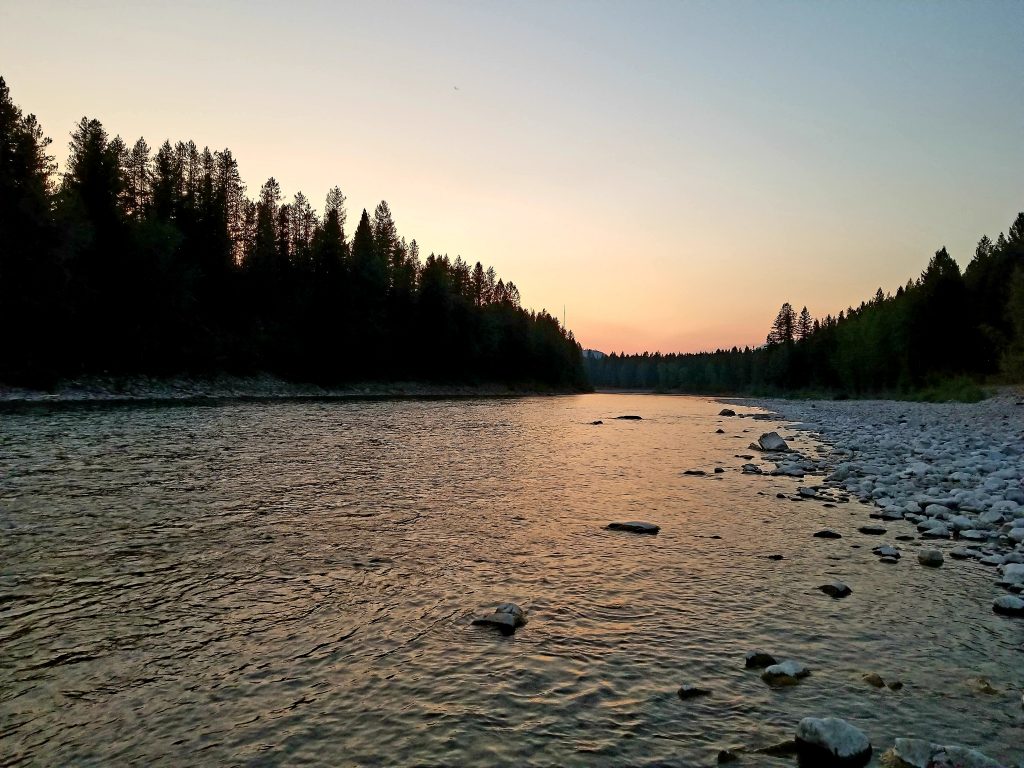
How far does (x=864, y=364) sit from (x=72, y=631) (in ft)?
361

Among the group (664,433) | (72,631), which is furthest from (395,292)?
(72,631)

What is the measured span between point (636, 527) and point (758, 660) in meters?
5.60

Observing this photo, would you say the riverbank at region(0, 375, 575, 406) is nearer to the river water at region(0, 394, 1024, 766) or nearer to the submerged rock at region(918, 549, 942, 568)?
the river water at region(0, 394, 1024, 766)

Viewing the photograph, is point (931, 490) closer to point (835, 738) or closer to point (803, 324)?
point (835, 738)

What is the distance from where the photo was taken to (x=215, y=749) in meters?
4.50

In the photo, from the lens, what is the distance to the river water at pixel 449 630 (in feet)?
15.8

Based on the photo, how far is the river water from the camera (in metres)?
4.81

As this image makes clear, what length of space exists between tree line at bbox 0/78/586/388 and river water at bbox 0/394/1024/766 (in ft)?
143

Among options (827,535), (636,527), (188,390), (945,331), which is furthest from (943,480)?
(945,331)

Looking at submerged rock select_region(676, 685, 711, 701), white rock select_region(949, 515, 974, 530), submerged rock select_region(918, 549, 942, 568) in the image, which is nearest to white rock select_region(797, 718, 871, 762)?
submerged rock select_region(676, 685, 711, 701)

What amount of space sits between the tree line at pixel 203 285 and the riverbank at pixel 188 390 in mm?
1456

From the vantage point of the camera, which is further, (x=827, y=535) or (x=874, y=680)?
(x=827, y=535)

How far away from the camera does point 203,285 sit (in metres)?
82.6

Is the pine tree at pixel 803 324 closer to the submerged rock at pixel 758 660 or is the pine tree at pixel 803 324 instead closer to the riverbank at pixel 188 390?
the riverbank at pixel 188 390
